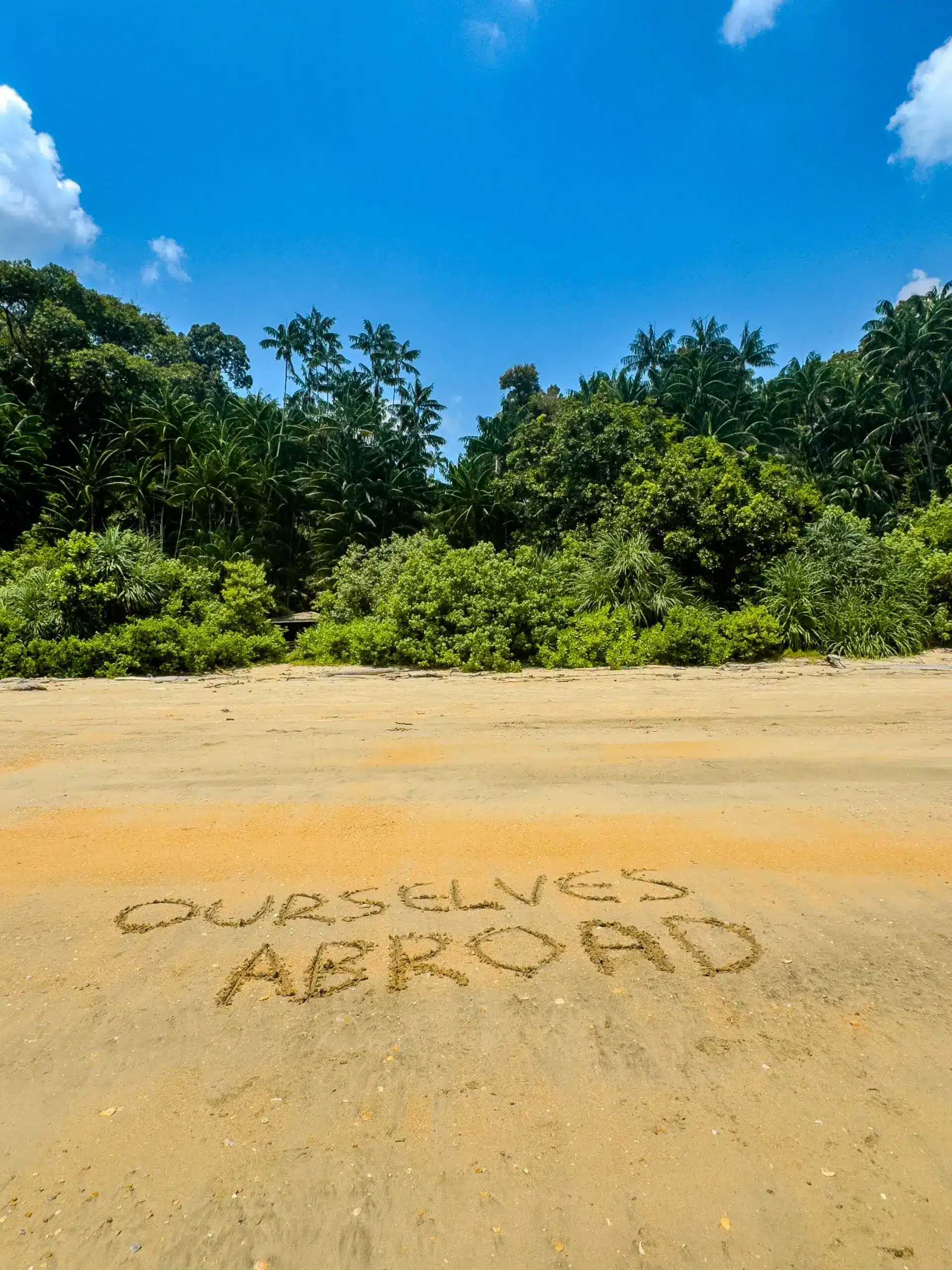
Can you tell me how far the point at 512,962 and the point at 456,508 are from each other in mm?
20286

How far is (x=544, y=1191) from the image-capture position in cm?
186

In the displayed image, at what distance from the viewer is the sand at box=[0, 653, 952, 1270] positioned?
179cm

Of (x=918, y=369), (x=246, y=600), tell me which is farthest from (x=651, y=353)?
(x=246, y=600)

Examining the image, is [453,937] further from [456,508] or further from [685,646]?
[456,508]

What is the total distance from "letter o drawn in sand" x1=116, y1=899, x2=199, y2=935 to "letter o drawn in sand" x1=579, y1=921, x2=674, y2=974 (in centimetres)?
188

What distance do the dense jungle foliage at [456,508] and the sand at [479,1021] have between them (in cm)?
823

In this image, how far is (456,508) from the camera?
22484 millimetres

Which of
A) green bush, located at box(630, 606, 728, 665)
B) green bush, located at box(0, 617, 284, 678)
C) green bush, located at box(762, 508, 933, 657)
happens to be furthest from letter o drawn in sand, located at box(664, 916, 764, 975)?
green bush, located at box(762, 508, 933, 657)

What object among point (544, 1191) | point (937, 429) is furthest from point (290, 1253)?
point (937, 429)

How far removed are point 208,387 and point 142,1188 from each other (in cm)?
4386

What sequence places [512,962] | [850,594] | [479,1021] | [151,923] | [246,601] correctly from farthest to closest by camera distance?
[246,601]
[850,594]
[151,923]
[512,962]
[479,1021]

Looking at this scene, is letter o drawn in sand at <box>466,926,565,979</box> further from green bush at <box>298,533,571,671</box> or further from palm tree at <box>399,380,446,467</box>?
palm tree at <box>399,380,446,467</box>

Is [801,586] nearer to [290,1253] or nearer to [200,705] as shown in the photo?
[200,705]

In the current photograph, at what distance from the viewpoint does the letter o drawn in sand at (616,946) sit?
2.92 metres
